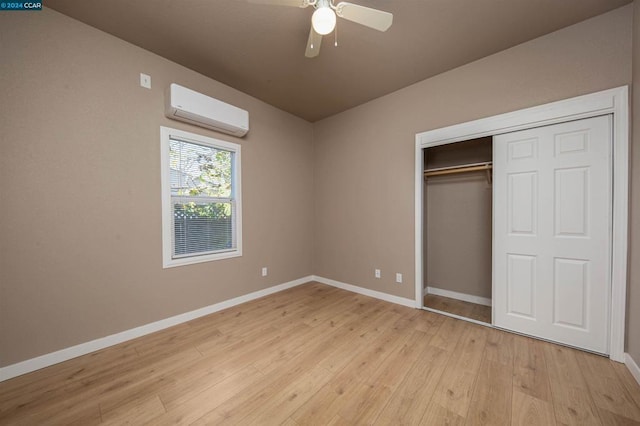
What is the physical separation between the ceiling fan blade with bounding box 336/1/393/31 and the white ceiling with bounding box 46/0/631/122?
1.32 ft

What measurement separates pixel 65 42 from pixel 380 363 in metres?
3.79

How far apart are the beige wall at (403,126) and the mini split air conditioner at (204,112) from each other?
5.27ft

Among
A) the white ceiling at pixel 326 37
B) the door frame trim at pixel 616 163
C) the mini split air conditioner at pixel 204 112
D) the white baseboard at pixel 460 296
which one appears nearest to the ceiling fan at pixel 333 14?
the white ceiling at pixel 326 37

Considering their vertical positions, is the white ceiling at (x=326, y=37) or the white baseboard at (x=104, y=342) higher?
the white ceiling at (x=326, y=37)

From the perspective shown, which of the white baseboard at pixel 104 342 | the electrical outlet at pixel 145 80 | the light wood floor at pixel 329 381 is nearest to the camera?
the light wood floor at pixel 329 381

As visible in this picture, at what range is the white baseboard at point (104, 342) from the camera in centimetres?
177

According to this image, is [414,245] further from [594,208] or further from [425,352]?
[594,208]

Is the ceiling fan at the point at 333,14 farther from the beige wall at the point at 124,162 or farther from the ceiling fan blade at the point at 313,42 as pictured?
the beige wall at the point at 124,162

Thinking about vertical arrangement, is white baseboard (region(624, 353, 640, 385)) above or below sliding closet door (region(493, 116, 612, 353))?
below

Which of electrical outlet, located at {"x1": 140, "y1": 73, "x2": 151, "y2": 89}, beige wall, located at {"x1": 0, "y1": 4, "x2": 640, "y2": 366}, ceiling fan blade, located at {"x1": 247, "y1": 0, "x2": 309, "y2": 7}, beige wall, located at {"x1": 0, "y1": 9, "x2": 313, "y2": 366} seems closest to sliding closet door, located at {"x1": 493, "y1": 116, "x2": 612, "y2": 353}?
beige wall, located at {"x1": 0, "y1": 4, "x2": 640, "y2": 366}

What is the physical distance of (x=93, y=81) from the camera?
2096 millimetres

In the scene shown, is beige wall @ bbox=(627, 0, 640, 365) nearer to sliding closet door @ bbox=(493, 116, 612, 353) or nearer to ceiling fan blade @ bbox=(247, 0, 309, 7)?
sliding closet door @ bbox=(493, 116, 612, 353)

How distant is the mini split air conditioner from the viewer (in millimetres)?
2410

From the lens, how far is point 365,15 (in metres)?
1.56
